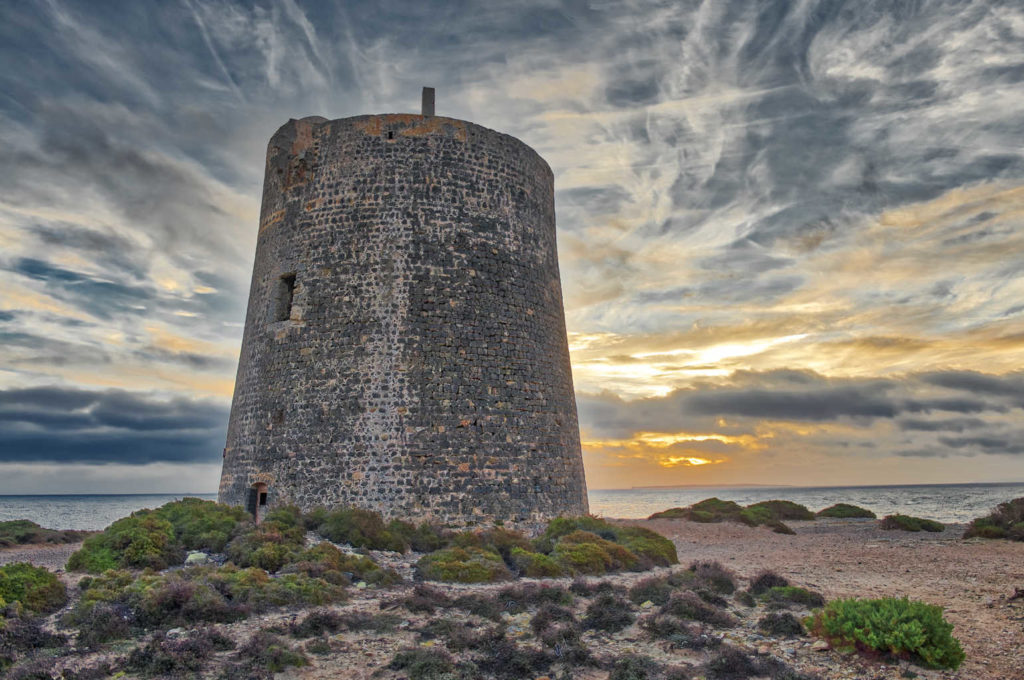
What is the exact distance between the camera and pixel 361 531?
14.6 metres

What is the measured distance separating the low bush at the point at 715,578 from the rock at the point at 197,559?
9.00 m

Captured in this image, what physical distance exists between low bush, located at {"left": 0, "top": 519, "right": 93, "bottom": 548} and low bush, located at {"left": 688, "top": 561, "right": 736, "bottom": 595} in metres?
20.9

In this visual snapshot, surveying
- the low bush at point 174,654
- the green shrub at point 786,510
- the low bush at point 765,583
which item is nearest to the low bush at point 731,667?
the low bush at point 765,583

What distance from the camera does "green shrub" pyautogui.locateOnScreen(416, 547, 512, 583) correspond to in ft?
42.2

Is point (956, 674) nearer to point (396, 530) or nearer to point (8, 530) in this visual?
A: point (396, 530)

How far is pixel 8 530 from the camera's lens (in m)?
24.0

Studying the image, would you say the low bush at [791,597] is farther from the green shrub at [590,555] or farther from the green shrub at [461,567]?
the green shrub at [461,567]

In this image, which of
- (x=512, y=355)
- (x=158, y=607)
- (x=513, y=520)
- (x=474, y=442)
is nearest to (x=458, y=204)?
(x=512, y=355)

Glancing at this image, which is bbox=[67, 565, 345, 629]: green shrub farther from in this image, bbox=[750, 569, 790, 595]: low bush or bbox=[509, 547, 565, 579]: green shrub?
bbox=[750, 569, 790, 595]: low bush

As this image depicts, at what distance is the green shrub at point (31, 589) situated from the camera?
1028cm

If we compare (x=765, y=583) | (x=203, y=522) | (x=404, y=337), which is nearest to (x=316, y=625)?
(x=203, y=522)

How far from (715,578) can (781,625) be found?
2973 millimetres

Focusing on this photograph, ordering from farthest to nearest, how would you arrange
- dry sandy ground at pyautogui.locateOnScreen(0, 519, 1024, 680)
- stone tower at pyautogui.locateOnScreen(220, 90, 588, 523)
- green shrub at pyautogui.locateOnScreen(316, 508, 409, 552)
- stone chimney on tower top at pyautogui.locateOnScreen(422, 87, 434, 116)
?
stone chimney on tower top at pyautogui.locateOnScreen(422, 87, 434, 116), stone tower at pyautogui.locateOnScreen(220, 90, 588, 523), green shrub at pyautogui.locateOnScreen(316, 508, 409, 552), dry sandy ground at pyautogui.locateOnScreen(0, 519, 1024, 680)

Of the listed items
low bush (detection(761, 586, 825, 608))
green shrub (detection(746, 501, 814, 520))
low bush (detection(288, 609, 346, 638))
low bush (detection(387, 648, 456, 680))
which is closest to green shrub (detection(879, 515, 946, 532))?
green shrub (detection(746, 501, 814, 520))
